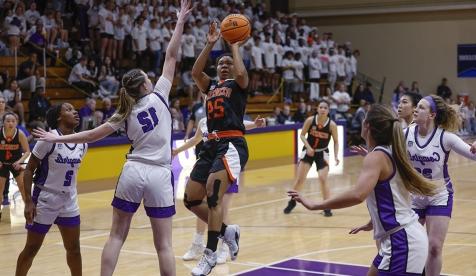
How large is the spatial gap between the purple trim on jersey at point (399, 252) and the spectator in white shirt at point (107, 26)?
1700cm

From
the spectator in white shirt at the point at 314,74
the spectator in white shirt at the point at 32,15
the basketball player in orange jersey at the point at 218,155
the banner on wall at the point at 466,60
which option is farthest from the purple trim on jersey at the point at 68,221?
the banner on wall at the point at 466,60

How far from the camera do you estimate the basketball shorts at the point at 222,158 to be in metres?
7.37

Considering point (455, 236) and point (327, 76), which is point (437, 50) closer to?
point (327, 76)

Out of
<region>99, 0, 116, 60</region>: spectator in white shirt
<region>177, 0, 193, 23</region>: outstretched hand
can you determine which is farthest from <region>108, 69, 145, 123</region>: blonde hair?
<region>99, 0, 116, 60</region>: spectator in white shirt

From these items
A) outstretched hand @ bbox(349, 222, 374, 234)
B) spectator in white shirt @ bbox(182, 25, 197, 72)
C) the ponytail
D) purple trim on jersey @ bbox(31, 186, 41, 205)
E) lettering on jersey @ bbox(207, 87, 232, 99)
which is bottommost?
outstretched hand @ bbox(349, 222, 374, 234)

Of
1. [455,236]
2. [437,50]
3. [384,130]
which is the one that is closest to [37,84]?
[455,236]

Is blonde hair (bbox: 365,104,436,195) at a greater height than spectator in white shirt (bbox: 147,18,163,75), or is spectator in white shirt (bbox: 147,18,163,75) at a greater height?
spectator in white shirt (bbox: 147,18,163,75)

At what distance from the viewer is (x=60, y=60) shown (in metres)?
20.5

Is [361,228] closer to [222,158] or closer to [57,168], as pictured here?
[222,158]

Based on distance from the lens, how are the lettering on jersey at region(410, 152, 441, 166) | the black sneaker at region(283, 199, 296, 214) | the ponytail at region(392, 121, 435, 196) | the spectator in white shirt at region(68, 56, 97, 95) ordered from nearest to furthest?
the ponytail at region(392, 121, 435, 196) → the lettering on jersey at region(410, 152, 441, 166) → the black sneaker at region(283, 199, 296, 214) → the spectator in white shirt at region(68, 56, 97, 95)

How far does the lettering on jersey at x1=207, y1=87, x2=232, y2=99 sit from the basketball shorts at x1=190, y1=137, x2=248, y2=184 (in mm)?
409

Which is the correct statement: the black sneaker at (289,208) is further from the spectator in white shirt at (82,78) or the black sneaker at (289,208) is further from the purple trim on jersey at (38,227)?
the spectator in white shirt at (82,78)

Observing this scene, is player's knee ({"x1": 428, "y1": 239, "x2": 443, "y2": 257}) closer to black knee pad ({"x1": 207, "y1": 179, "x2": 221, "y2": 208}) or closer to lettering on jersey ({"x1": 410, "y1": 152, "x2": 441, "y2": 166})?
lettering on jersey ({"x1": 410, "y1": 152, "x2": 441, "y2": 166})

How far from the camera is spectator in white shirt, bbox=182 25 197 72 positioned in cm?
2286
